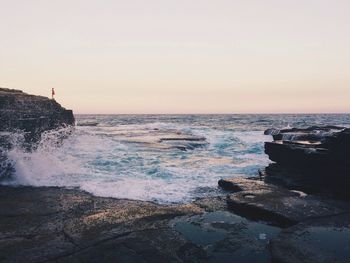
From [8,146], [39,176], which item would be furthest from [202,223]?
[8,146]

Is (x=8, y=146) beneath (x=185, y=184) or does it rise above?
above

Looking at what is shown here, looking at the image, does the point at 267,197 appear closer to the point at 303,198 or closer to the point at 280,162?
the point at 303,198

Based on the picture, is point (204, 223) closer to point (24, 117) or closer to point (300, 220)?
point (300, 220)

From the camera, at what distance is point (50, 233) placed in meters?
5.43

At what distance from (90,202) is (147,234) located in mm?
2588

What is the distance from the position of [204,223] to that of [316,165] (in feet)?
14.1

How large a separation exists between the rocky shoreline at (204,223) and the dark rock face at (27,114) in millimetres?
7929

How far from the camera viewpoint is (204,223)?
19.2ft

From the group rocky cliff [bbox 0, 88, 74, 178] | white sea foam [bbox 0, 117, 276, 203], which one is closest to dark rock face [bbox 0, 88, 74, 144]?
rocky cliff [bbox 0, 88, 74, 178]

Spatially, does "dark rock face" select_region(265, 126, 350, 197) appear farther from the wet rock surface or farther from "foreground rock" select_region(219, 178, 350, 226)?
the wet rock surface

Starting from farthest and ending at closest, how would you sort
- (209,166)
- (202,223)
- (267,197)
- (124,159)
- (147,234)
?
(124,159) → (209,166) → (267,197) → (202,223) → (147,234)

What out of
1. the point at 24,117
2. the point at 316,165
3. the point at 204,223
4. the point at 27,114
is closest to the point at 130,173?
the point at 316,165

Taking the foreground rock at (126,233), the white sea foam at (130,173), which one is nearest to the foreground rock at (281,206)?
the foreground rock at (126,233)

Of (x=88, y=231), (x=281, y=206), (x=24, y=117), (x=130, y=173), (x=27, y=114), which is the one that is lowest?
(x=130, y=173)
